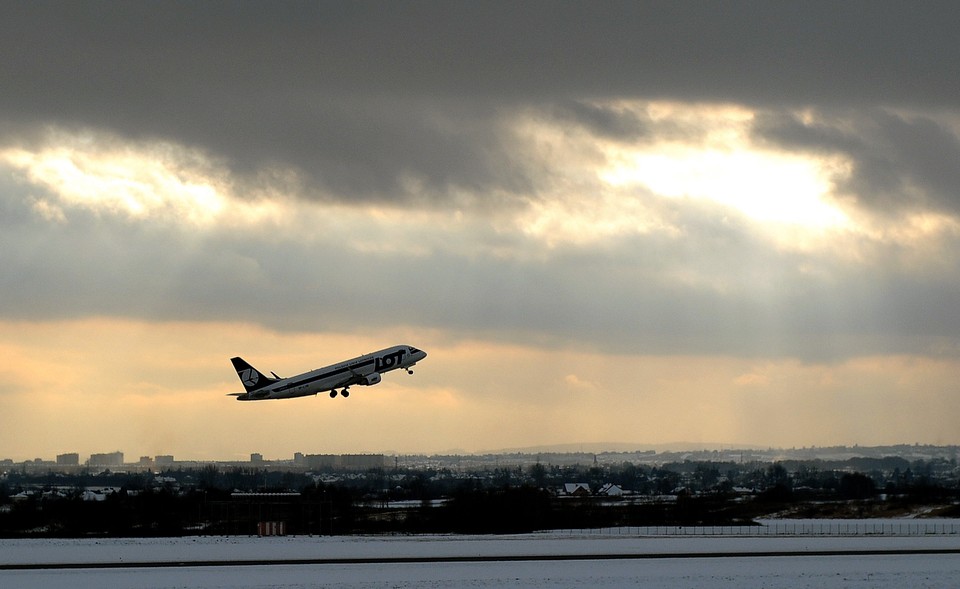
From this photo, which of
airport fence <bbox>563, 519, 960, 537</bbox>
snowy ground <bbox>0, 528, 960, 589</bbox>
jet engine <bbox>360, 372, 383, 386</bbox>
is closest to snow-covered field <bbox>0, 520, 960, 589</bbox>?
snowy ground <bbox>0, 528, 960, 589</bbox>

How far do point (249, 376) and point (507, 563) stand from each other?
2845 inches

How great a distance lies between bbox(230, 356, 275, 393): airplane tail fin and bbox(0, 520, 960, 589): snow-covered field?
3089cm

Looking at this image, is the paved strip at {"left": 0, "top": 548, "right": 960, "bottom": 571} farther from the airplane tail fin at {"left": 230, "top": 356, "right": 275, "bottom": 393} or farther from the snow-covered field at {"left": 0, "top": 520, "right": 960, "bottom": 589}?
the airplane tail fin at {"left": 230, "top": 356, "right": 275, "bottom": 393}

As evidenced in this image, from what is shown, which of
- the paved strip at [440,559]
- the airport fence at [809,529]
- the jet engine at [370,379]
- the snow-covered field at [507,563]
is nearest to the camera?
the snow-covered field at [507,563]

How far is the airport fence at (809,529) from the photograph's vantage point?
460 ft

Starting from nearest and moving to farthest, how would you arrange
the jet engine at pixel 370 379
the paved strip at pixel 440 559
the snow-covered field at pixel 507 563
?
the snow-covered field at pixel 507 563
the paved strip at pixel 440 559
the jet engine at pixel 370 379

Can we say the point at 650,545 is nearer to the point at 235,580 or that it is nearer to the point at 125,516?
the point at 235,580

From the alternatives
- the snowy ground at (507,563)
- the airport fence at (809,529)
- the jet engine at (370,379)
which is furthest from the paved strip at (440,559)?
the jet engine at (370,379)

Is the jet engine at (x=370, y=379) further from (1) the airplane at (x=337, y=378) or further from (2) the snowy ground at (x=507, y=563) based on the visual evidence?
(2) the snowy ground at (x=507, y=563)

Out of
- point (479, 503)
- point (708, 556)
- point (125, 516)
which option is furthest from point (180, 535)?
point (708, 556)

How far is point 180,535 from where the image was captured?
146000 mm

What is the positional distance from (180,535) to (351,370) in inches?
1040

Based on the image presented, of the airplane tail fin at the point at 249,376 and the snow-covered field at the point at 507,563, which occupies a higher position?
the airplane tail fin at the point at 249,376

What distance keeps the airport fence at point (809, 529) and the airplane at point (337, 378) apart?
28224mm
